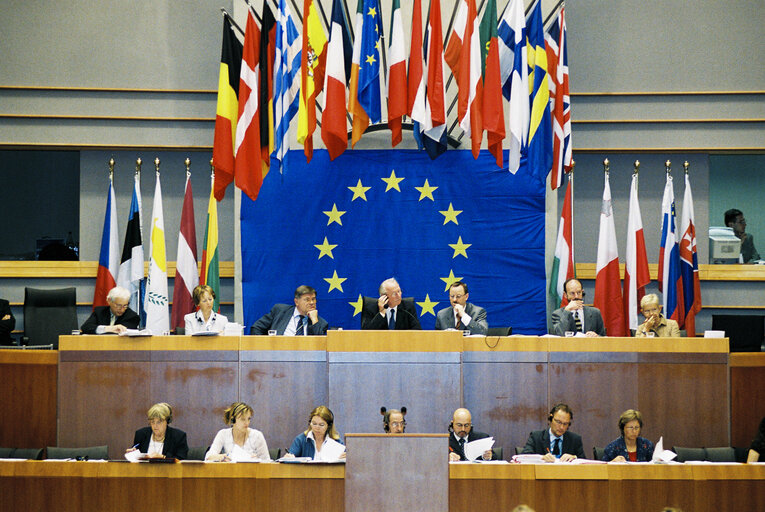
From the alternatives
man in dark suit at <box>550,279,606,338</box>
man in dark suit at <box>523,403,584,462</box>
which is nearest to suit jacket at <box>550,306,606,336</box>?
man in dark suit at <box>550,279,606,338</box>

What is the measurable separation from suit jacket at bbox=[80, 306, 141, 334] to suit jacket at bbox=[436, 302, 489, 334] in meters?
3.15

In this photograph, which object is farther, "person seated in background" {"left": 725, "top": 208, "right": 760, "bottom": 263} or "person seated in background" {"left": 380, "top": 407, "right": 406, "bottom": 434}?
"person seated in background" {"left": 725, "top": 208, "right": 760, "bottom": 263}

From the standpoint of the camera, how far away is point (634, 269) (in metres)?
11.9

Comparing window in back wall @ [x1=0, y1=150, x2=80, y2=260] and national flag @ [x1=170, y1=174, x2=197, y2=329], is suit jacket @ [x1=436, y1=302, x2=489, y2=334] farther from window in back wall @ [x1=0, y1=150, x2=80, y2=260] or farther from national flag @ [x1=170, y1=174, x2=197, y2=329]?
window in back wall @ [x1=0, y1=150, x2=80, y2=260]

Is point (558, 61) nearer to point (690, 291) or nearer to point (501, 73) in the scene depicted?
point (501, 73)

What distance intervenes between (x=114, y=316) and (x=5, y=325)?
2.09 meters

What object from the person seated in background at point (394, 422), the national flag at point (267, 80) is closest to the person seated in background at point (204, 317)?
the national flag at point (267, 80)

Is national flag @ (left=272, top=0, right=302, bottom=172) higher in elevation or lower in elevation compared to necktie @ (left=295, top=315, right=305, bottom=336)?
higher

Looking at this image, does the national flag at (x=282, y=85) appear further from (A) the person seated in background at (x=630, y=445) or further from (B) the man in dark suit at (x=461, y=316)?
(A) the person seated in background at (x=630, y=445)

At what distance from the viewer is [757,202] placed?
13047 millimetres

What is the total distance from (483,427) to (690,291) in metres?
4.00

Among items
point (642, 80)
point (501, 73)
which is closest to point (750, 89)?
point (642, 80)

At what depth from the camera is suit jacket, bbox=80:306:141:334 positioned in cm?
990

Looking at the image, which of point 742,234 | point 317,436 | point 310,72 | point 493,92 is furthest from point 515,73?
point 317,436
